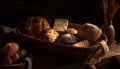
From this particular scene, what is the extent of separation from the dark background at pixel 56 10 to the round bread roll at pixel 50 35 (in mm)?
716

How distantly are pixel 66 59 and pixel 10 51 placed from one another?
280 millimetres

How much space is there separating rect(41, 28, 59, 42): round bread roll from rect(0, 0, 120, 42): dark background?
716 mm

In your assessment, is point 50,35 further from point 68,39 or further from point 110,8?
point 110,8

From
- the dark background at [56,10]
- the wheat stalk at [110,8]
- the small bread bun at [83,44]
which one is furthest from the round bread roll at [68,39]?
the dark background at [56,10]

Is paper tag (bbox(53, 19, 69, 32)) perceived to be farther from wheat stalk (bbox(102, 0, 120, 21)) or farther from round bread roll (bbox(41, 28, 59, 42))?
wheat stalk (bbox(102, 0, 120, 21))

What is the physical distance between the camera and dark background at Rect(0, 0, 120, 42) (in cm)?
214

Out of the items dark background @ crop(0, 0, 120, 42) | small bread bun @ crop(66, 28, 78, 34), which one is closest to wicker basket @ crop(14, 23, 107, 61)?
small bread bun @ crop(66, 28, 78, 34)

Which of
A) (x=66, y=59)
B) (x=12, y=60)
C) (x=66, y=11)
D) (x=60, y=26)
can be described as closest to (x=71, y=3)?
(x=66, y=11)

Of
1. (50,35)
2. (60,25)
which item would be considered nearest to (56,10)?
(60,25)

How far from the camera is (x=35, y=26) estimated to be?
53.4 inches

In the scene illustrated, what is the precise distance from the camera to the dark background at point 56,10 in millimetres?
2140

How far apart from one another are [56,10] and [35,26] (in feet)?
3.57

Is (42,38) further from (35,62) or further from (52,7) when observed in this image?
(52,7)

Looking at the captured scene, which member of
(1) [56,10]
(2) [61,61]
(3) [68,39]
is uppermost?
(3) [68,39]
